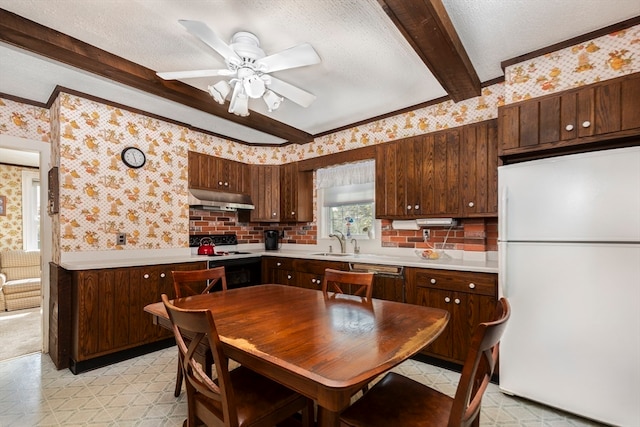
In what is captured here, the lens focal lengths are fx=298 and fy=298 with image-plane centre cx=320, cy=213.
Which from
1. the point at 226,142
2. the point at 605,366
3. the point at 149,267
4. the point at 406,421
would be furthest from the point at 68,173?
the point at 605,366

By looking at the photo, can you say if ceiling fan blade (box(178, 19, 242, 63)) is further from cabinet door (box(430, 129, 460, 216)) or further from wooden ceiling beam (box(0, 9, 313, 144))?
cabinet door (box(430, 129, 460, 216))

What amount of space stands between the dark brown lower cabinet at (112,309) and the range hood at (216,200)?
96 cm

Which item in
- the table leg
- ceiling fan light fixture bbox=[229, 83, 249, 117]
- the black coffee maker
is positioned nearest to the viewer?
the table leg

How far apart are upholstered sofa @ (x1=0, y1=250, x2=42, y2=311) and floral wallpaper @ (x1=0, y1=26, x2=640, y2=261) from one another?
7.40 feet

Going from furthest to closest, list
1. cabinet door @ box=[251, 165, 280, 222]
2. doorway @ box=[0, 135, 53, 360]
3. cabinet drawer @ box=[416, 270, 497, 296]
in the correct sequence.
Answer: cabinet door @ box=[251, 165, 280, 222] → doorway @ box=[0, 135, 53, 360] → cabinet drawer @ box=[416, 270, 497, 296]

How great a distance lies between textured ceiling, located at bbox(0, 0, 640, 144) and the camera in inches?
68.9

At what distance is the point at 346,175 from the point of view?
3.88 m

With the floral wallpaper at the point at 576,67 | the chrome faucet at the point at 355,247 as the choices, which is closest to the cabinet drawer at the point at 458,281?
the chrome faucet at the point at 355,247

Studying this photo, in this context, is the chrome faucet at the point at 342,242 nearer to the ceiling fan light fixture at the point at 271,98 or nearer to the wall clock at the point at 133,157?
the ceiling fan light fixture at the point at 271,98

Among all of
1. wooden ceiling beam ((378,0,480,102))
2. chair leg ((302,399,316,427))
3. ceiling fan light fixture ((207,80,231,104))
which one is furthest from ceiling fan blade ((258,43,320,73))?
chair leg ((302,399,316,427))

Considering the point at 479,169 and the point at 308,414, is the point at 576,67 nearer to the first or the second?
the point at 479,169

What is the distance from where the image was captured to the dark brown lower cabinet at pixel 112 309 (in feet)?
8.17

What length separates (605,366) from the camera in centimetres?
173

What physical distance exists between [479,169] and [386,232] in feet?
4.05
